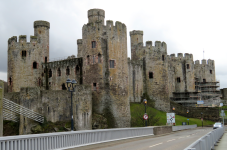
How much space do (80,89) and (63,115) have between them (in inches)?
154

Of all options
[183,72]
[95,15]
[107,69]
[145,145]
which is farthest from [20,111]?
[183,72]

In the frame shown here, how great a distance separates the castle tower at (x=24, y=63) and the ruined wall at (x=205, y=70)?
39196mm

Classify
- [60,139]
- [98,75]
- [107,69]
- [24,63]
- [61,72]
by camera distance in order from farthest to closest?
1. [24,63]
2. [61,72]
3. [107,69]
4. [98,75]
5. [60,139]

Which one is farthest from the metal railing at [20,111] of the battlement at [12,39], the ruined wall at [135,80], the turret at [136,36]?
the turret at [136,36]

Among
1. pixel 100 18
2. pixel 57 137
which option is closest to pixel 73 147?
pixel 57 137

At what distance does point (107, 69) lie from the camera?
41.8m

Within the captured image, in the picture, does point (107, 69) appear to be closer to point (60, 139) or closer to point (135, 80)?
point (135, 80)

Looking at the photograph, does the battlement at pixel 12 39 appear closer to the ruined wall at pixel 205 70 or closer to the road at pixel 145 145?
the road at pixel 145 145

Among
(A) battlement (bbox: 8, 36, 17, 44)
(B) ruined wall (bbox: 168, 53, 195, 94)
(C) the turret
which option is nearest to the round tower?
(A) battlement (bbox: 8, 36, 17, 44)

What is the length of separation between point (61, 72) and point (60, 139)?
33138 millimetres

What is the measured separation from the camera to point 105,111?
4044 centimetres

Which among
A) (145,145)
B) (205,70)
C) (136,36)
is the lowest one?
(145,145)

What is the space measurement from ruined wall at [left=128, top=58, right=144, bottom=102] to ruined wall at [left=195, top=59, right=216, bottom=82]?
77.2ft

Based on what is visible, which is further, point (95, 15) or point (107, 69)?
point (95, 15)
